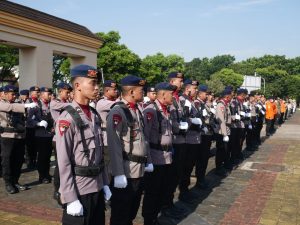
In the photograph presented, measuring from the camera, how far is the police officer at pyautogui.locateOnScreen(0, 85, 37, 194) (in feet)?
21.0

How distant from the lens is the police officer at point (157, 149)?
478cm

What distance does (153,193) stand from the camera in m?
4.78

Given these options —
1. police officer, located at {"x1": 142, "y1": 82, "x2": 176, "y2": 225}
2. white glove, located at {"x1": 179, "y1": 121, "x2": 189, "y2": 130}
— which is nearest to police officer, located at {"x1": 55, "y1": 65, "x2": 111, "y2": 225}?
police officer, located at {"x1": 142, "y1": 82, "x2": 176, "y2": 225}

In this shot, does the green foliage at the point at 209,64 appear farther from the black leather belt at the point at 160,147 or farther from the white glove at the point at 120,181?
the white glove at the point at 120,181

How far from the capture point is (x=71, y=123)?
10.0 ft

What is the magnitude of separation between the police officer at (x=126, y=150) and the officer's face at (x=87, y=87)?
0.69 m

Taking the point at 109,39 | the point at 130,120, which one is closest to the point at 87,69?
the point at 130,120

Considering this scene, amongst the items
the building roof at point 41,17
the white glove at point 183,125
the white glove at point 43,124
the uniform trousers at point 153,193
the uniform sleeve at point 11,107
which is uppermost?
the building roof at point 41,17

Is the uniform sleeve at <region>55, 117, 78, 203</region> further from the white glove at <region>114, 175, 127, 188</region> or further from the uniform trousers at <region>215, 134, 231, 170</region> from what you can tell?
the uniform trousers at <region>215, 134, 231, 170</region>

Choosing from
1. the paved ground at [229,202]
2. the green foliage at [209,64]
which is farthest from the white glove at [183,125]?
the green foliage at [209,64]

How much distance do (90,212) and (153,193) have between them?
66.0 inches

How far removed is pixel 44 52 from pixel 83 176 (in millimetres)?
12402

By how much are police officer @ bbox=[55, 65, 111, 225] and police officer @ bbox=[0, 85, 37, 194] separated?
3.36 meters

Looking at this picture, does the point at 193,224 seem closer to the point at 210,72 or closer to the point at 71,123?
the point at 71,123
